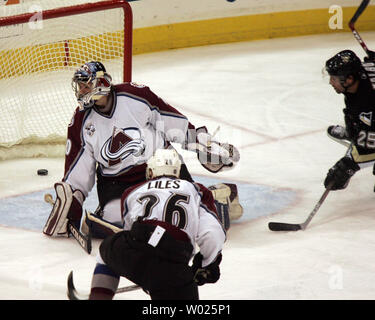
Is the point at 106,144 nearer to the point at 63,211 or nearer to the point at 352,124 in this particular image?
the point at 63,211

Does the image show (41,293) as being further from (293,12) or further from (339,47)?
(293,12)

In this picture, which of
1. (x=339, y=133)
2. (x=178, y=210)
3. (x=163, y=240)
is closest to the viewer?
(x=163, y=240)

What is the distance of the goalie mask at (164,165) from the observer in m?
2.89

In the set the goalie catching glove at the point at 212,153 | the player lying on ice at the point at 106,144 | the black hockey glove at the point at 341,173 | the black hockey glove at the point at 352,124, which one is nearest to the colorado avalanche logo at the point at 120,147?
the player lying on ice at the point at 106,144

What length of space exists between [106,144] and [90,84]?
30 cm

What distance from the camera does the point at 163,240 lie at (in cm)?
264

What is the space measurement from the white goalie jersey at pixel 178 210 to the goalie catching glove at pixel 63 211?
893 mm

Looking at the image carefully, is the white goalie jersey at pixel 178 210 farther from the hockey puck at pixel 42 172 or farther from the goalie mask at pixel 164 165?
the hockey puck at pixel 42 172

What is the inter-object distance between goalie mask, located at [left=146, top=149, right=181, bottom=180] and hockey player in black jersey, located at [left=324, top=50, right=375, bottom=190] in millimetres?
1422

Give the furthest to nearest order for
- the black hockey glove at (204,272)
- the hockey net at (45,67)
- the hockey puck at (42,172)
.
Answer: the hockey net at (45,67), the hockey puck at (42,172), the black hockey glove at (204,272)

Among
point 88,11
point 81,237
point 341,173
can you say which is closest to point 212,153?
point 341,173

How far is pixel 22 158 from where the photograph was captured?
528 cm

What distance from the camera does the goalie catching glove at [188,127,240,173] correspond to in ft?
13.1
